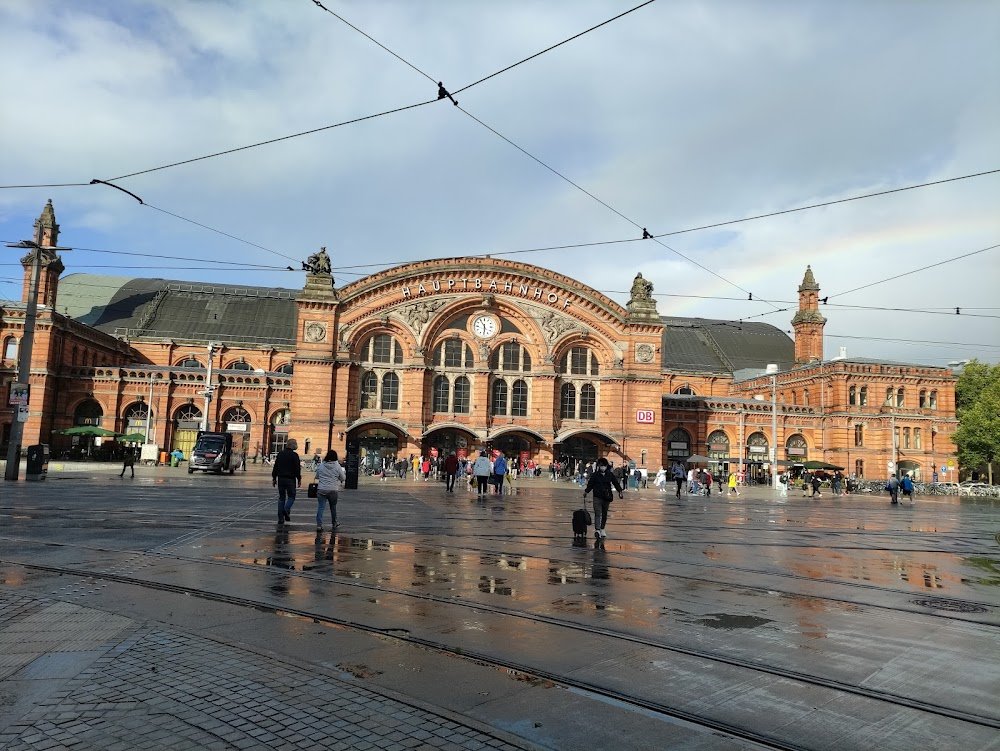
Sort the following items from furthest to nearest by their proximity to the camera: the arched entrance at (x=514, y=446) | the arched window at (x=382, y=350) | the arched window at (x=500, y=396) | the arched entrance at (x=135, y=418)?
the arched entrance at (x=135, y=418) → the arched entrance at (x=514, y=446) → the arched window at (x=500, y=396) → the arched window at (x=382, y=350)

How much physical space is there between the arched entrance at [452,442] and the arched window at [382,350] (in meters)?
5.81

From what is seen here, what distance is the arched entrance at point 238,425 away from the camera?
54531 mm

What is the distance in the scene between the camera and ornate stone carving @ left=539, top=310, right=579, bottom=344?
51.3m

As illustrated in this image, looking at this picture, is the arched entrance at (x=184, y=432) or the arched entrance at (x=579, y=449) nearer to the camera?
the arched entrance at (x=579, y=449)

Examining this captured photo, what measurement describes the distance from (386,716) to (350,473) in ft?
87.1

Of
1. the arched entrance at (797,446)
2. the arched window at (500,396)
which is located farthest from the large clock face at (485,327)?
the arched entrance at (797,446)

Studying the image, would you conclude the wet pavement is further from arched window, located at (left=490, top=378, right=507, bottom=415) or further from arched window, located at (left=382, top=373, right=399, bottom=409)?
arched window, located at (left=490, top=378, right=507, bottom=415)

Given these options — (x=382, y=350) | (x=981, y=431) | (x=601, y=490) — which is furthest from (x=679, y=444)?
(x=601, y=490)

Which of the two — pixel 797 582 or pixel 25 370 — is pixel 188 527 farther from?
pixel 25 370

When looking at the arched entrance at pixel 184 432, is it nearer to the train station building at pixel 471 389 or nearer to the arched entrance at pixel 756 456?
the train station building at pixel 471 389

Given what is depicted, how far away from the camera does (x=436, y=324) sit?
165ft

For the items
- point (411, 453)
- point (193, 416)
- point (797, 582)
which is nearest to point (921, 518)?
point (797, 582)

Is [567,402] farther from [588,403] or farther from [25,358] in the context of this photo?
[25,358]

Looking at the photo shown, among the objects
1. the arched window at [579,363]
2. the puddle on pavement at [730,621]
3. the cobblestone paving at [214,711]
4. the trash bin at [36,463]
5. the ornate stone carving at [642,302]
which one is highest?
the ornate stone carving at [642,302]
